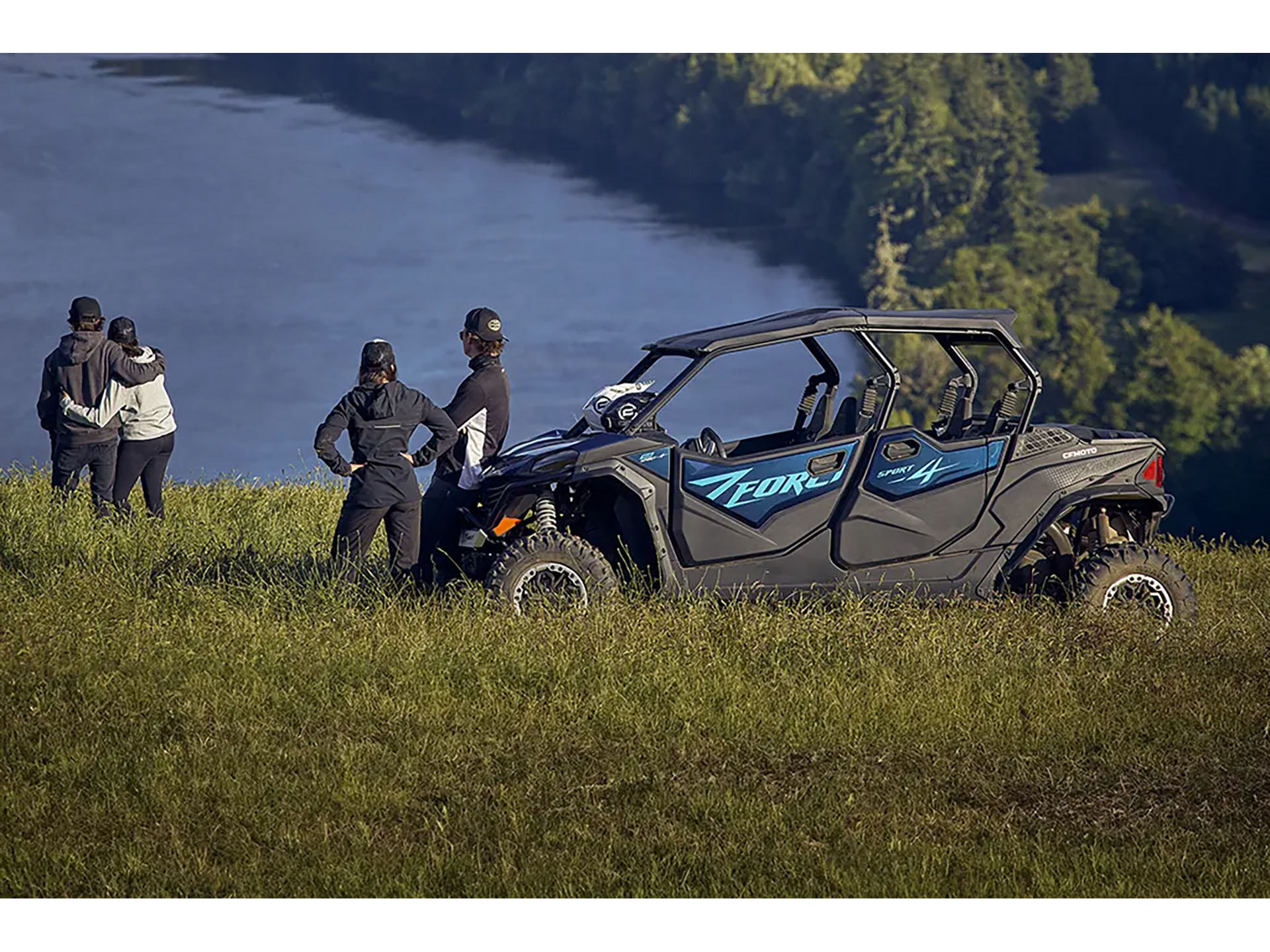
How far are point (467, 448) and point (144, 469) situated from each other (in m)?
3.96

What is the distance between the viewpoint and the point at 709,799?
716cm

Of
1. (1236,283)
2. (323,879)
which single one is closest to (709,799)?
(323,879)

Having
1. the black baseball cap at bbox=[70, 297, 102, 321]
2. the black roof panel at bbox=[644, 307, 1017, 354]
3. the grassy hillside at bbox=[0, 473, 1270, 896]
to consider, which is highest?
the black roof panel at bbox=[644, 307, 1017, 354]

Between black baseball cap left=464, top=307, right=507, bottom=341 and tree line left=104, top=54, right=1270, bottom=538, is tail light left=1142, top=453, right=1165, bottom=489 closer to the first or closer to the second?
black baseball cap left=464, top=307, right=507, bottom=341

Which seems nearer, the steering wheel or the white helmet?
the white helmet

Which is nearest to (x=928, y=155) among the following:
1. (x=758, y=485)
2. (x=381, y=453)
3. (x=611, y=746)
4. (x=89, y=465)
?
(x=89, y=465)

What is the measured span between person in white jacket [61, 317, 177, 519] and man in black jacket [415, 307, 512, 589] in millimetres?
3240

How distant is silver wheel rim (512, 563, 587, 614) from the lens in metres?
9.58

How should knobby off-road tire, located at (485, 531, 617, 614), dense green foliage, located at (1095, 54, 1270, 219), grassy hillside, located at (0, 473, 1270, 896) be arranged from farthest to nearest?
1. dense green foliage, located at (1095, 54, 1270, 219)
2. knobby off-road tire, located at (485, 531, 617, 614)
3. grassy hillside, located at (0, 473, 1270, 896)

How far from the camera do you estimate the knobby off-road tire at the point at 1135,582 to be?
9.83 m

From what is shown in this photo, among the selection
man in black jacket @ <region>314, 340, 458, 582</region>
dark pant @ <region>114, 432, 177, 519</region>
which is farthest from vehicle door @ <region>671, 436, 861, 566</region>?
dark pant @ <region>114, 432, 177, 519</region>

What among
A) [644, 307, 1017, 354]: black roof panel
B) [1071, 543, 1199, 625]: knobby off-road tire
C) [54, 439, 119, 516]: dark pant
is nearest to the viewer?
[644, 307, 1017, 354]: black roof panel
